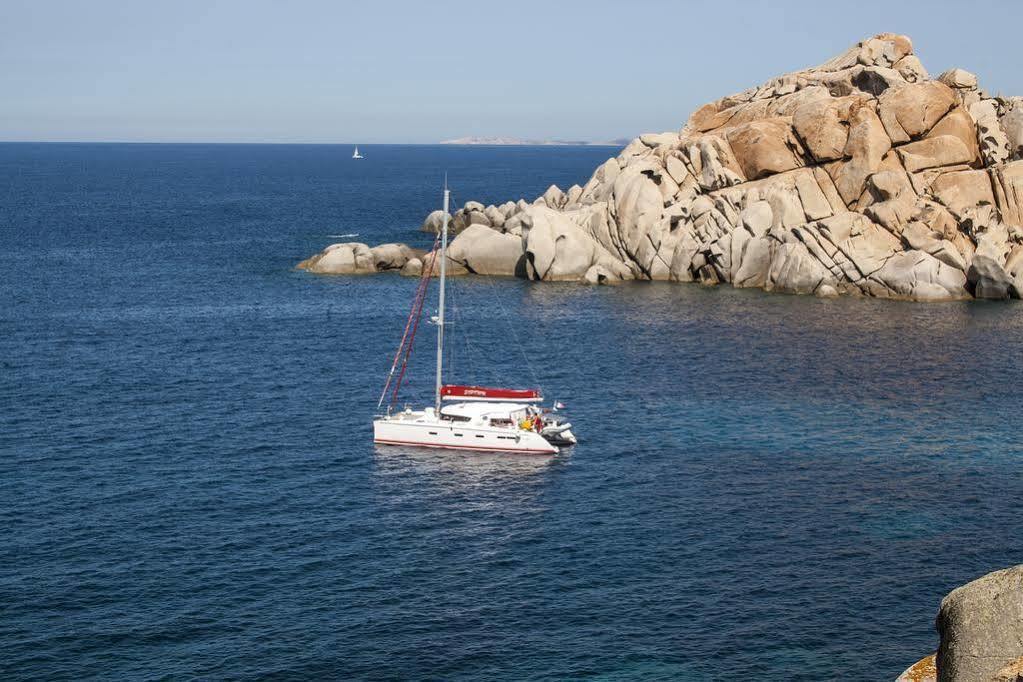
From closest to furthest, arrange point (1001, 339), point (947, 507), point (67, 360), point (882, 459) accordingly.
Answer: point (947, 507) → point (882, 459) → point (67, 360) → point (1001, 339)

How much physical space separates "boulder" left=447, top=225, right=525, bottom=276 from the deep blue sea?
25088 millimetres

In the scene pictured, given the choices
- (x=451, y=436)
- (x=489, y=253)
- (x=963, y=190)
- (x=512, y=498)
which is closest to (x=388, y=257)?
(x=489, y=253)

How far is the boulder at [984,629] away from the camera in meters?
25.4

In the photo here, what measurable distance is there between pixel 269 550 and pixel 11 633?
1227 cm

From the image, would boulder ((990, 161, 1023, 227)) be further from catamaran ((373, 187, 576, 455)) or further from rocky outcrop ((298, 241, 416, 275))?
catamaran ((373, 187, 576, 455))

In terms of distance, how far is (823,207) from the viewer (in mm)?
127312

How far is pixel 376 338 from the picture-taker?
105m

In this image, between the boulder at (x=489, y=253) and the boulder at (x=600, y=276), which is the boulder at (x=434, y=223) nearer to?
the boulder at (x=489, y=253)

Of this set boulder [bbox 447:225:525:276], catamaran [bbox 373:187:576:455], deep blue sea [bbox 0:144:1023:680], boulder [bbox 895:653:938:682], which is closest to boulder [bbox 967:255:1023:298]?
deep blue sea [bbox 0:144:1023:680]

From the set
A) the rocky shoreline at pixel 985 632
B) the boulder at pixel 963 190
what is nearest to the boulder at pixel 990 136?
the boulder at pixel 963 190

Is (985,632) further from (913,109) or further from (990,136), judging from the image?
(990,136)

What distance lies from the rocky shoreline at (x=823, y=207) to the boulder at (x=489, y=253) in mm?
164

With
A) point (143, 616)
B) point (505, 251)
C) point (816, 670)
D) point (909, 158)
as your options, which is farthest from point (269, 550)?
point (909, 158)

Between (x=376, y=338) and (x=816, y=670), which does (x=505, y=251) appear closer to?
(x=376, y=338)
